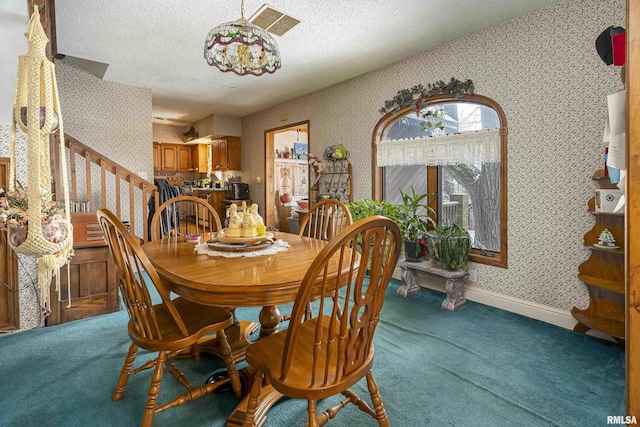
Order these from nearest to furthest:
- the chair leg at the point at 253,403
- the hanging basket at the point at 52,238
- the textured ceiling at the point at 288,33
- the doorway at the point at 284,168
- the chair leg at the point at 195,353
A: the chair leg at the point at 253,403
the hanging basket at the point at 52,238
the chair leg at the point at 195,353
the textured ceiling at the point at 288,33
the doorway at the point at 284,168

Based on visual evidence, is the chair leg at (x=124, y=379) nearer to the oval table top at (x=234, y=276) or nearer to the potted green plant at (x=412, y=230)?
the oval table top at (x=234, y=276)

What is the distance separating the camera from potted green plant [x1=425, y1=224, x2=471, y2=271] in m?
3.18

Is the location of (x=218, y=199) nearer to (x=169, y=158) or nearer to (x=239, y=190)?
(x=239, y=190)

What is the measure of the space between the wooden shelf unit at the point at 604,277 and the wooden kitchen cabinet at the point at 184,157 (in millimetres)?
8111

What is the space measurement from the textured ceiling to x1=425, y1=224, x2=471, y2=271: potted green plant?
6.24 feet

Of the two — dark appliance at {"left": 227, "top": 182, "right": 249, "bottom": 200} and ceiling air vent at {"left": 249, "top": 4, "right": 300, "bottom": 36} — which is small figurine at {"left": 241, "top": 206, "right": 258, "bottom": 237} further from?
dark appliance at {"left": 227, "top": 182, "right": 249, "bottom": 200}

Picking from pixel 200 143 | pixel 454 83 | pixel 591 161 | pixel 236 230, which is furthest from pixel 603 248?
pixel 200 143

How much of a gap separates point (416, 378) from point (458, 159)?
7.51 ft

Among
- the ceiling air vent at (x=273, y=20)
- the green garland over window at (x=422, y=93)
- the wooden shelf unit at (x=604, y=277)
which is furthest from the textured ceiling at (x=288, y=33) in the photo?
the wooden shelf unit at (x=604, y=277)

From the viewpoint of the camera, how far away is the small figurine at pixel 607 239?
235cm

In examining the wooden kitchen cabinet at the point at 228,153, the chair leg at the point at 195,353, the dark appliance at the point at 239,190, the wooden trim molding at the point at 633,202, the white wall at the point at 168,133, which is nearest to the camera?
the wooden trim molding at the point at 633,202

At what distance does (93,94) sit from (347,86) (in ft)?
11.4

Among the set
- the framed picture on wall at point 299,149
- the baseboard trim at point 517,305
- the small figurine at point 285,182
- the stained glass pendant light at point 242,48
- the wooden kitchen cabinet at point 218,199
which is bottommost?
the baseboard trim at point 517,305

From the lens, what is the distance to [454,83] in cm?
334
